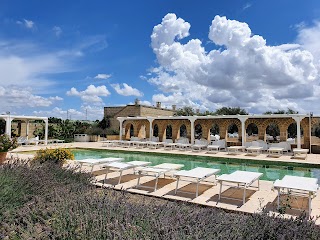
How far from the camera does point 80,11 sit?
1220 centimetres

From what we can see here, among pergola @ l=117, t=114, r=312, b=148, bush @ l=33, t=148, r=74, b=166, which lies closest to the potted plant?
bush @ l=33, t=148, r=74, b=166

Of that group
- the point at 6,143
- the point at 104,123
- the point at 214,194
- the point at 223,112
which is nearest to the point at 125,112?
the point at 104,123

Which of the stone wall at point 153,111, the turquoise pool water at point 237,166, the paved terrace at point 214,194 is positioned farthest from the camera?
the stone wall at point 153,111

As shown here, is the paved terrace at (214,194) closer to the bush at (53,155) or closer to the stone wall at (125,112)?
the bush at (53,155)

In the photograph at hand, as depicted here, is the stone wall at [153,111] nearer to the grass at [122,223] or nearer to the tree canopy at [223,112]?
the tree canopy at [223,112]

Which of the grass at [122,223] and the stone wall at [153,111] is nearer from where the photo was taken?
the grass at [122,223]

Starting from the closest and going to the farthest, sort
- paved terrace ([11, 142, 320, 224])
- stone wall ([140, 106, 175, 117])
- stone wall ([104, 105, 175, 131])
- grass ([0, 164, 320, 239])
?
grass ([0, 164, 320, 239]) → paved terrace ([11, 142, 320, 224]) → stone wall ([104, 105, 175, 131]) → stone wall ([140, 106, 175, 117])

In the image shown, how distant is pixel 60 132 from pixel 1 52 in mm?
13528

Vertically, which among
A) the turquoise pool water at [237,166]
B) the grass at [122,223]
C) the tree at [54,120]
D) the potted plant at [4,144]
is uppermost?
the tree at [54,120]

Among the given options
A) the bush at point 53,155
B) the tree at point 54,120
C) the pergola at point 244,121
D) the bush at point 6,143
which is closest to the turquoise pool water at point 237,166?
the pergola at point 244,121

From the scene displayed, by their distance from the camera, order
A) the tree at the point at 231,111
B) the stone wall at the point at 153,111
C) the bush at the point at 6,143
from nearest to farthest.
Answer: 1. the bush at the point at 6,143
2. the stone wall at the point at 153,111
3. the tree at the point at 231,111

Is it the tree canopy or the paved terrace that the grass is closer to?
the paved terrace

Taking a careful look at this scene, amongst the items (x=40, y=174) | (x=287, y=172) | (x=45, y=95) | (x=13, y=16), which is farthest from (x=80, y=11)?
(x=45, y=95)

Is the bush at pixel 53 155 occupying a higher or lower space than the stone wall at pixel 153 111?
lower
